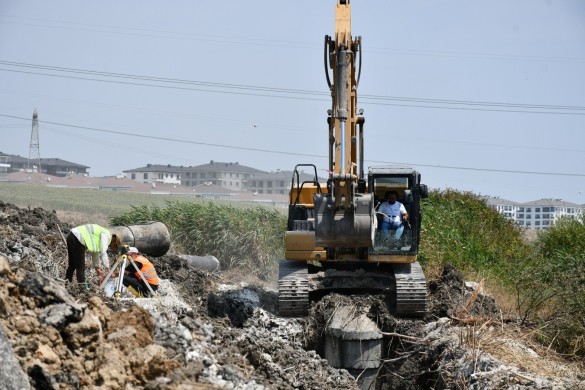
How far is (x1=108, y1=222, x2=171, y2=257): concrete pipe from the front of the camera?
58.5 feet

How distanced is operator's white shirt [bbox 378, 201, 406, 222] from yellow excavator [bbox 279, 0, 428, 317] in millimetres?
124

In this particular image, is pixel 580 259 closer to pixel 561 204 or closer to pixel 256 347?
pixel 256 347

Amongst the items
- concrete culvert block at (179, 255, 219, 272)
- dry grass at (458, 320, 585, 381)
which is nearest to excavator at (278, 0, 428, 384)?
dry grass at (458, 320, 585, 381)

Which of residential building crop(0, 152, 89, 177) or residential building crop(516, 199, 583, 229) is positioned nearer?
residential building crop(516, 199, 583, 229)

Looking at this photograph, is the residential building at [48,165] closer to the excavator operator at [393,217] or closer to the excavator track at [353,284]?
the excavator track at [353,284]

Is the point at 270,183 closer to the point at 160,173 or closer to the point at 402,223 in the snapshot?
the point at 160,173

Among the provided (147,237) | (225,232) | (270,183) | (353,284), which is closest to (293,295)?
(353,284)

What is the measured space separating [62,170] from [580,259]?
9617 centimetres

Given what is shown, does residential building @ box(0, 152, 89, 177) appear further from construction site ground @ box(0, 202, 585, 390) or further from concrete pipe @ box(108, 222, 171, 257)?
construction site ground @ box(0, 202, 585, 390)

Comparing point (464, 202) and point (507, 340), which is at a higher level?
point (464, 202)

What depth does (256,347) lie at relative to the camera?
34.3ft

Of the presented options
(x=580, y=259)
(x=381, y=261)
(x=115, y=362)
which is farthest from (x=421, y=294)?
(x=115, y=362)

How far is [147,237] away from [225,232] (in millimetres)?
8925

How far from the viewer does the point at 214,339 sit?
398 inches
